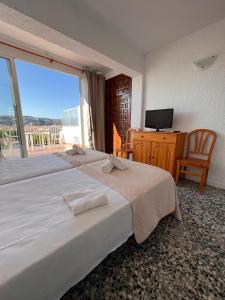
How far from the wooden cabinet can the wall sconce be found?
1135 millimetres

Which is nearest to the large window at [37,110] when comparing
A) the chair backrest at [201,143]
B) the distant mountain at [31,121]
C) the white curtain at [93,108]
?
the distant mountain at [31,121]

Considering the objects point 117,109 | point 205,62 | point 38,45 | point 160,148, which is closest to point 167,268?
point 160,148

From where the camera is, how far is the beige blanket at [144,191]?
42.0 inches

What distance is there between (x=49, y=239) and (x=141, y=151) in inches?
97.4

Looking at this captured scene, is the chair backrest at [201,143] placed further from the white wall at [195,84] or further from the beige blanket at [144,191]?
the beige blanket at [144,191]

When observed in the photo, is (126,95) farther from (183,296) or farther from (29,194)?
(183,296)

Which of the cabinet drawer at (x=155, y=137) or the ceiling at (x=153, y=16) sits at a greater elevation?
the ceiling at (x=153, y=16)

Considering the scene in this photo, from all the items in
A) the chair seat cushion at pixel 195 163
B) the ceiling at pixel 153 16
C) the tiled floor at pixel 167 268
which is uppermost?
the ceiling at pixel 153 16

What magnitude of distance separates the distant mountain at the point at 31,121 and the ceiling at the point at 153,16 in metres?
2.31

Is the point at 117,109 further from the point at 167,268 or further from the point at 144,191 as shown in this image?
the point at 167,268

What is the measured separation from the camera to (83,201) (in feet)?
2.94

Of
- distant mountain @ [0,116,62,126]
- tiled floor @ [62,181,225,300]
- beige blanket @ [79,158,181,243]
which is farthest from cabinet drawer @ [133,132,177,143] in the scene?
distant mountain @ [0,116,62,126]

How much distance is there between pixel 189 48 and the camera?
7.90ft

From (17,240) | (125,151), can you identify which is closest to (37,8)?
(17,240)
